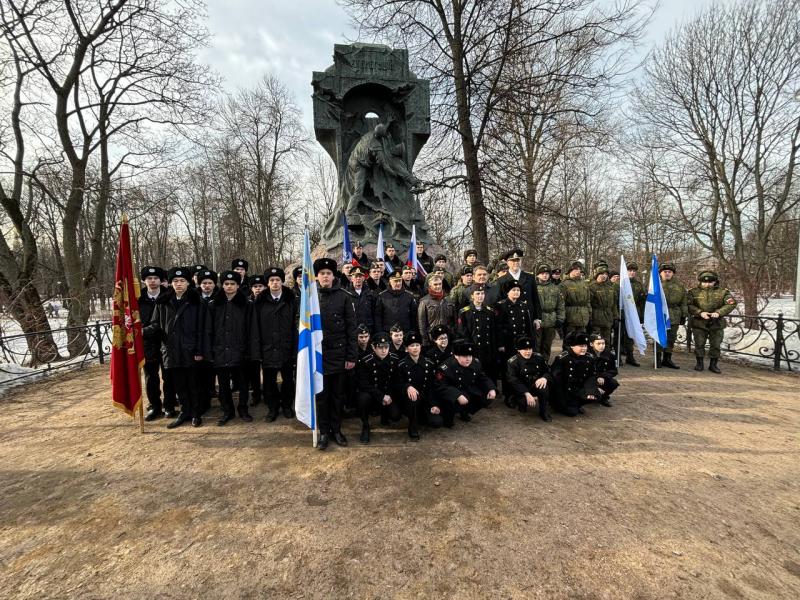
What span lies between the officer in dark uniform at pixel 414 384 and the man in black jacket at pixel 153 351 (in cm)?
305

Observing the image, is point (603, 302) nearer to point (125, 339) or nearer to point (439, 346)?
point (439, 346)

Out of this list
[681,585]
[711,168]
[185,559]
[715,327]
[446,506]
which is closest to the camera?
[681,585]

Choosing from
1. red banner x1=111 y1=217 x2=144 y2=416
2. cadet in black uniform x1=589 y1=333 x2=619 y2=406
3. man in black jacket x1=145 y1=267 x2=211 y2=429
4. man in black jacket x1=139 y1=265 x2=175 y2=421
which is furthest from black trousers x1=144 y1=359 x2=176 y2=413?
cadet in black uniform x1=589 y1=333 x2=619 y2=406

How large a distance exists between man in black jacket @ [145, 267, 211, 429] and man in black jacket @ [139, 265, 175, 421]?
0.45 feet

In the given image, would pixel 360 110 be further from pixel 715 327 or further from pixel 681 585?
pixel 681 585

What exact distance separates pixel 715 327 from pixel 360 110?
10397 mm

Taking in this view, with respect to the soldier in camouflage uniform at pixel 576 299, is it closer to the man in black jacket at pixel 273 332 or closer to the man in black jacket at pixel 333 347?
the man in black jacket at pixel 333 347

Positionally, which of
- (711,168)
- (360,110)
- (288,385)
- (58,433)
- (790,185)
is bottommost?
(58,433)

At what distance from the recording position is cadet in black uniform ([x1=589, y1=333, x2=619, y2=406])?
507 centimetres

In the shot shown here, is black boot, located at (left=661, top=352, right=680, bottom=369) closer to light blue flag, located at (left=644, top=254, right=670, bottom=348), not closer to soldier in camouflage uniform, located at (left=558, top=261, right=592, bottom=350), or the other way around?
light blue flag, located at (left=644, top=254, right=670, bottom=348)

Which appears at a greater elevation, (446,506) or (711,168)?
(711,168)

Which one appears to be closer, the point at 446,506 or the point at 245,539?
the point at 245,539

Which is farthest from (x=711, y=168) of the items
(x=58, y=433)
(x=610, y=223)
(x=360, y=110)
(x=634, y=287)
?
(x=58, y=433)

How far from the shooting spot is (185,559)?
2.42m
